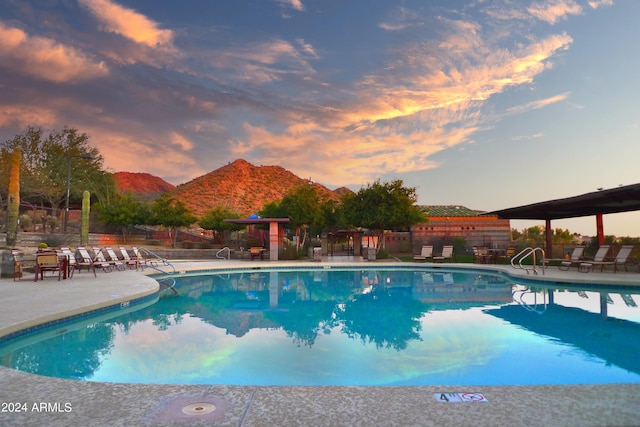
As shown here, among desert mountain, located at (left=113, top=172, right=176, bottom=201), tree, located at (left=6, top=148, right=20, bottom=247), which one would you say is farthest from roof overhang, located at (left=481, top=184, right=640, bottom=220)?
desert mountain, located at (left=113, top=172, right=176, bottom=201)

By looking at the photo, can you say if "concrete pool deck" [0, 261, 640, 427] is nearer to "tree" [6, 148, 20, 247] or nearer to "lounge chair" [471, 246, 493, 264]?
"tree" [6, 148, 20, 247]

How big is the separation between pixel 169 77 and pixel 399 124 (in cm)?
1301

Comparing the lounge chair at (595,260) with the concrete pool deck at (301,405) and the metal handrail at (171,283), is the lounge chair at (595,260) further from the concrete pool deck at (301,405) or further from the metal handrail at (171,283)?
the metal handrail at (171,283)

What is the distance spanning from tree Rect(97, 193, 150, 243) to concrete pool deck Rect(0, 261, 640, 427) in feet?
Result: 85.9

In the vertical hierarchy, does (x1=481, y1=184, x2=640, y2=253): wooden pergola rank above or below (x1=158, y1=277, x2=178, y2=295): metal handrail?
above

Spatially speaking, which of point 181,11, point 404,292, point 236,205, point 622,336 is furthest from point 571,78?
point 236,205

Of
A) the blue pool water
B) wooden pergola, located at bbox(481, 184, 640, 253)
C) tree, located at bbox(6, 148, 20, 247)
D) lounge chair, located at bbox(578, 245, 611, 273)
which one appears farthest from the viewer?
tree, located at bbox(6, 148, 20, 247)

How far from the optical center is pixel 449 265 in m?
17.4

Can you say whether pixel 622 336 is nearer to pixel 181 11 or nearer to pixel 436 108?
pixel 436 108

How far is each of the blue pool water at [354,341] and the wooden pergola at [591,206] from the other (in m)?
3.11

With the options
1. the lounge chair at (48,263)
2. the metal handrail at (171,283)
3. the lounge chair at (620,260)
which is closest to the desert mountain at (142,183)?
the metal handrail at (171,283)

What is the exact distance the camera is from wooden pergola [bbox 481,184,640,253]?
1223 cm

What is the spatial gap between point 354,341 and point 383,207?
51.8 feet

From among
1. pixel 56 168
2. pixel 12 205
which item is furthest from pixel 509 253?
pixel 56 168
